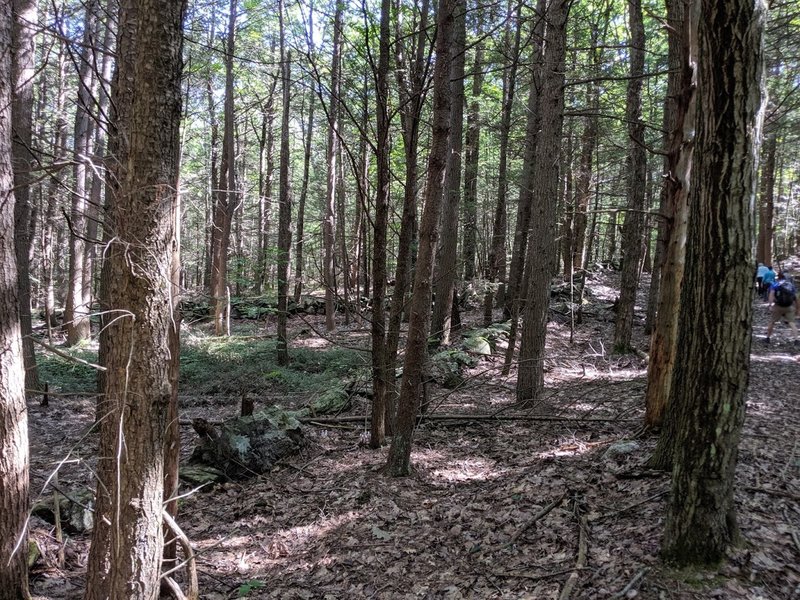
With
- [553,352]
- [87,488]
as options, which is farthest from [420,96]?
[553,352]

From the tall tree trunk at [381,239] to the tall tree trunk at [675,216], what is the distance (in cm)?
309

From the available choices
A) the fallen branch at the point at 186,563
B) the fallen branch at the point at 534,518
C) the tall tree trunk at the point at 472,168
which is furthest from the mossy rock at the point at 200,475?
the tall tree trunk at the point at 472,168

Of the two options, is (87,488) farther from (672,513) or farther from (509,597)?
(672,513)

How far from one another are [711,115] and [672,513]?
252 centimetres

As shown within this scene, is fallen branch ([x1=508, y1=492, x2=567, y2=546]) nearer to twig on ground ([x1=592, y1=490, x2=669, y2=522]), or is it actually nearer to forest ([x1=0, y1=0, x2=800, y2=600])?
forest ([x1=0, y1=0, x2=800, y2=600])

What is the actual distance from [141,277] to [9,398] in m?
1.98

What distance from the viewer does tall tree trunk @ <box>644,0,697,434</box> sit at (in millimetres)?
5059

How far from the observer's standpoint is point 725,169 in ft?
9.57

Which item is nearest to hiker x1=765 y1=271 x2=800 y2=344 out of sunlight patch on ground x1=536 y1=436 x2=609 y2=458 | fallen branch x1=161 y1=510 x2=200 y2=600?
sunlight patch on ground x1=536 y1=436 x2=609 y2=458

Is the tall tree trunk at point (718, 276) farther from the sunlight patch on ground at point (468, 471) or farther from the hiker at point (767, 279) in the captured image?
the hiker at point (767, 279)

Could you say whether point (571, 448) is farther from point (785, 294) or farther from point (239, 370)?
point (785, 294)

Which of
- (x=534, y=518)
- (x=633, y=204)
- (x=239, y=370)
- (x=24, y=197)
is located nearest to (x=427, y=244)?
(x=534, y=518)

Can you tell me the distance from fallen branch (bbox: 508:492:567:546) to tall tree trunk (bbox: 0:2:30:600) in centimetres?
394

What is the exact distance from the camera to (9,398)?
3805mm
